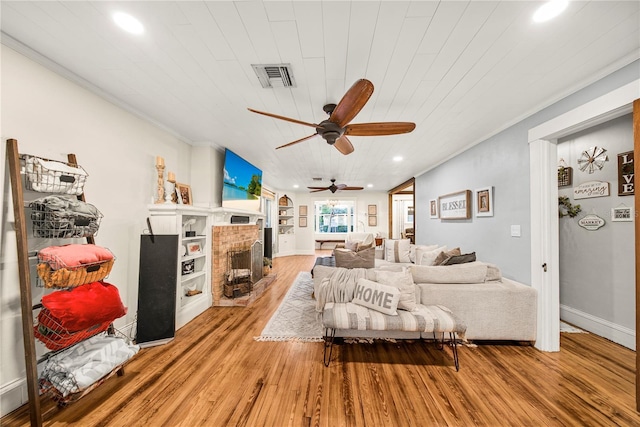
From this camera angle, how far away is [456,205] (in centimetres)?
419

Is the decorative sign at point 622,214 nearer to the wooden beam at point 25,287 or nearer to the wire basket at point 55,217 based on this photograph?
the wire basket at point 55,217

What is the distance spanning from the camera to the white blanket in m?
1.61

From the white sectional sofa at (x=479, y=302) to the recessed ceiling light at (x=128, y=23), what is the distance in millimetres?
2560

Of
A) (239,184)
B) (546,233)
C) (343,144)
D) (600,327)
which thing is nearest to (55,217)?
(343,144)

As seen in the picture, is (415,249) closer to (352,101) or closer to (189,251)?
(352,101)

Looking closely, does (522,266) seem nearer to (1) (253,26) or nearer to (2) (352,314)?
(2) (352,314)

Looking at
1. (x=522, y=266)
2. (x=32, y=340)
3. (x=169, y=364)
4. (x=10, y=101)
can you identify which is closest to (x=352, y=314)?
(x=169, y=364)

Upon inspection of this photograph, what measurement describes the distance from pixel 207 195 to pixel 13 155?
2.18 metres

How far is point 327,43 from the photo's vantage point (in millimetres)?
1584

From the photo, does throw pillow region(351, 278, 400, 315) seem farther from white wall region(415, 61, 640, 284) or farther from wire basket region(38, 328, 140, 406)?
wire basket region(38, 328, 140, 406)

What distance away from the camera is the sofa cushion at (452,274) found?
259 centimetres

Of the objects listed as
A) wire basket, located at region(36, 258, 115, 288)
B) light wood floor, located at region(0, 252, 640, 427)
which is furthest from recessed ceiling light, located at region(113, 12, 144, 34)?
light wood floor, located at region(0, 252, 640, 427)

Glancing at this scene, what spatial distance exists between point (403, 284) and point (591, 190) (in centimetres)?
269

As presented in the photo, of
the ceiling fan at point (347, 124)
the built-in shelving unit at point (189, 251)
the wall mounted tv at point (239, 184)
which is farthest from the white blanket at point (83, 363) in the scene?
the wall mounted tv at point (239, 184)
